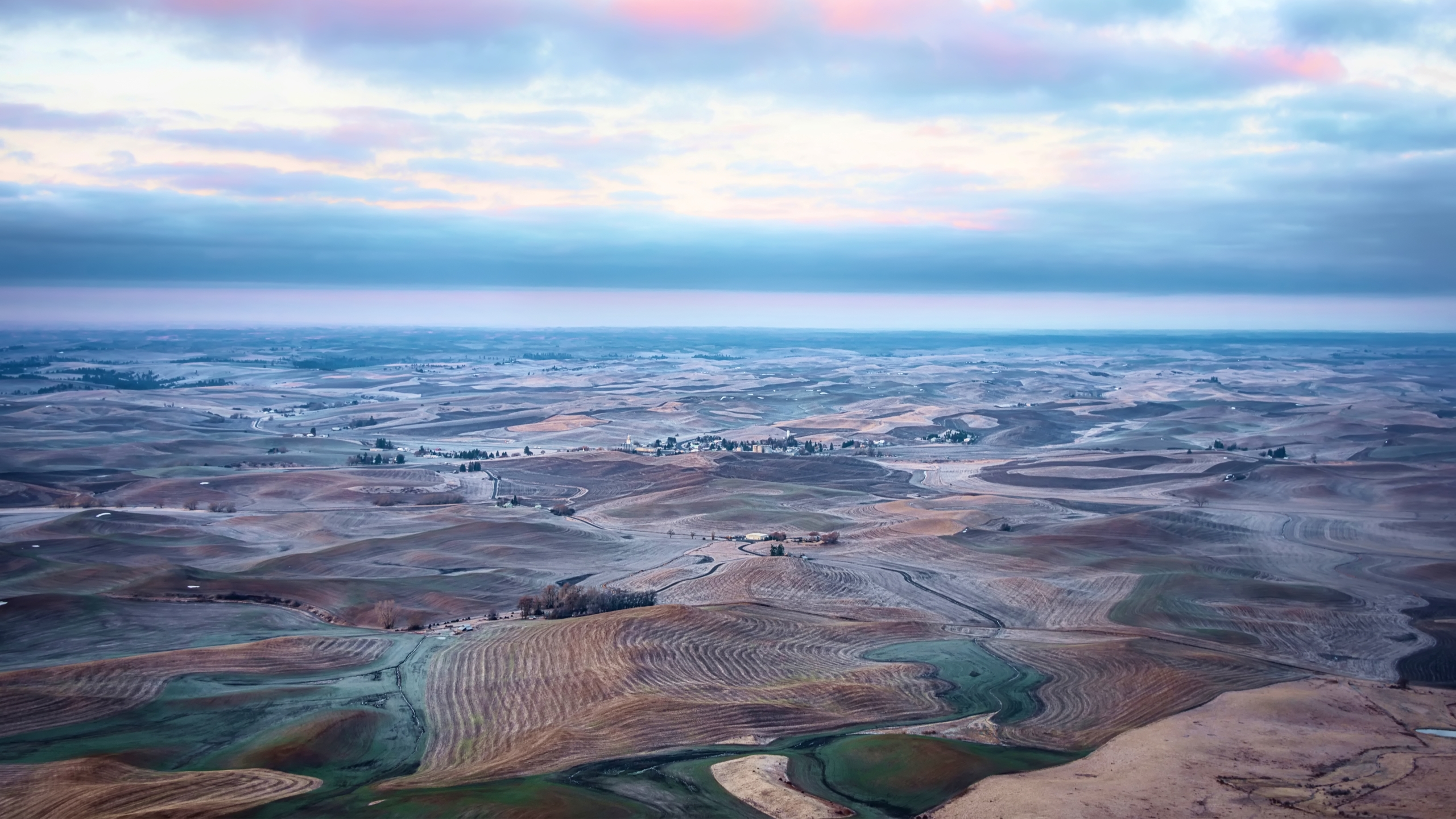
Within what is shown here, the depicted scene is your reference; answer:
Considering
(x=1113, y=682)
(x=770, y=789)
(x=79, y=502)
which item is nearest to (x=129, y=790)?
(x=770, y=789)

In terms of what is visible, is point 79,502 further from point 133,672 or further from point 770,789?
point 770,789

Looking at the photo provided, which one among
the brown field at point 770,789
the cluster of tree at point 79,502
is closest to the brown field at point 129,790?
the brown field at point 770,789

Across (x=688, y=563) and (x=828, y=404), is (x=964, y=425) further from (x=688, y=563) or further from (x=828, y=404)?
(x=688, y=563)

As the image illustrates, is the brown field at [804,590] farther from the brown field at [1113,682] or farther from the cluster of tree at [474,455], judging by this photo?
the cluster of tree at [474,455]

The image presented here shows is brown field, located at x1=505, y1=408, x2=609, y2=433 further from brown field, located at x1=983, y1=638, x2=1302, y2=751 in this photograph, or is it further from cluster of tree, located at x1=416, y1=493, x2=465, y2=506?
brown field, located at x1=983, y1=638, x2=1302, y2=751

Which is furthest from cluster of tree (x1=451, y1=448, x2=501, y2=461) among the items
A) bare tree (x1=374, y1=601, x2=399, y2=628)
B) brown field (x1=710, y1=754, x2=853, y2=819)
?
brown field (x1=710, y1=754, x2=853, y2=819)
